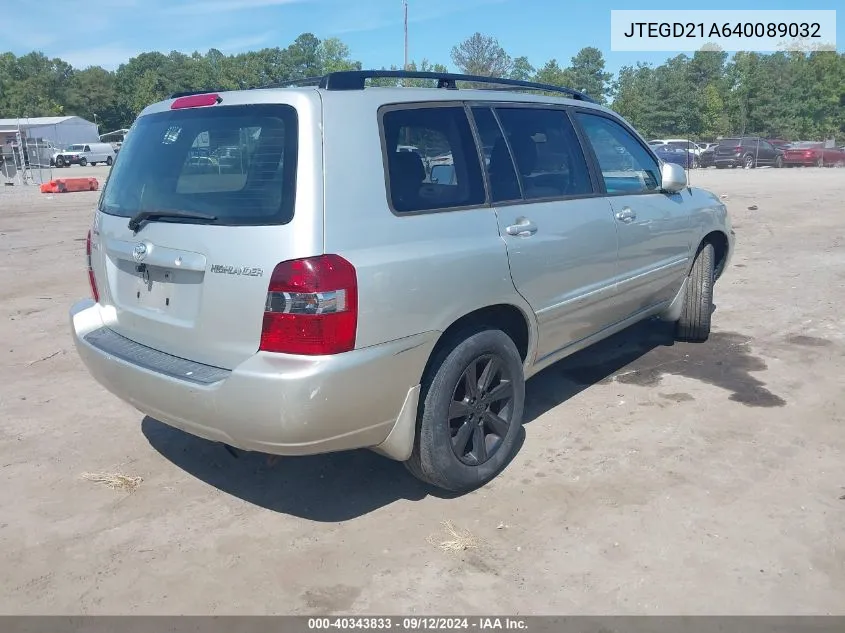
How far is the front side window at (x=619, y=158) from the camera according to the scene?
14.5 feet

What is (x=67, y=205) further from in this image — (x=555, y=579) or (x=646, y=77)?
(x=646, y=77)

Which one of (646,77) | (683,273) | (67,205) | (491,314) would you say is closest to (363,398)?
(491,314)

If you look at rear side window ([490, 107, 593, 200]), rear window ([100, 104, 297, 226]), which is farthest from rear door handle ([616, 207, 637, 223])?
rear window ([100, 104, 297, 226])

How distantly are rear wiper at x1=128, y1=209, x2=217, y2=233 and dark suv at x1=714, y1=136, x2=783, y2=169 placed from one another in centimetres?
3665

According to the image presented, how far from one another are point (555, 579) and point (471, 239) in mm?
1500

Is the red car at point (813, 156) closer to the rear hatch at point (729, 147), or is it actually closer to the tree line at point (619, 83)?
the rear hatch at point (729, 147)

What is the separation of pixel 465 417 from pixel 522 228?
98 centimetres

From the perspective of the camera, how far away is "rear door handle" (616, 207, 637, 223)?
171 inches

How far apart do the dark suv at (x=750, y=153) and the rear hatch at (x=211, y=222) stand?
36390 mm

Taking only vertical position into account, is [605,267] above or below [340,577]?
above

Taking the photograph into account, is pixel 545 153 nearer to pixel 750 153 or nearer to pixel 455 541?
pixel 455 541

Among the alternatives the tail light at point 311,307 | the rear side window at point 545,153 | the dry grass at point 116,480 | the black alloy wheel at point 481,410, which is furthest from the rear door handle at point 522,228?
the dry grass at point 116,480

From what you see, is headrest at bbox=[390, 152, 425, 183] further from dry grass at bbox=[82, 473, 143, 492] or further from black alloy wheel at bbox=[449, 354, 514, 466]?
dry grass at bbox=[82, 473, 143, 492]

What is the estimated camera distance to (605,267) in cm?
423
